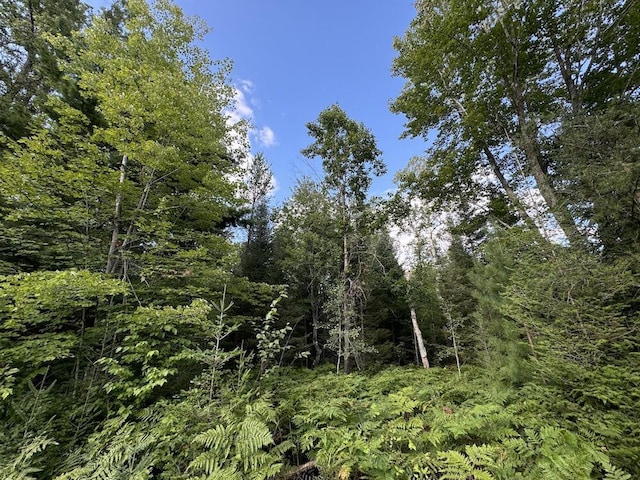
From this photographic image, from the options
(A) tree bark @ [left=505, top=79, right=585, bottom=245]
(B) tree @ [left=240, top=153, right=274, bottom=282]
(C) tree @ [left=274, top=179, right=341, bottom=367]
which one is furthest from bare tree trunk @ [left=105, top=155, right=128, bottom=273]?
(A) tree bark @ [left=505, top=79, right=585, bottom=245]

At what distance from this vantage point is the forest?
7.57 feet

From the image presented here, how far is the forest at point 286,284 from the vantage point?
90.8 inches

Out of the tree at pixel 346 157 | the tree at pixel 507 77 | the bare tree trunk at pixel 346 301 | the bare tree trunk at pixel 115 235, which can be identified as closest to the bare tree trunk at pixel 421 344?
the tree at pixel 346 157

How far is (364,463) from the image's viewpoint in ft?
6.37

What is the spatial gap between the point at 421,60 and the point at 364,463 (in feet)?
27.5

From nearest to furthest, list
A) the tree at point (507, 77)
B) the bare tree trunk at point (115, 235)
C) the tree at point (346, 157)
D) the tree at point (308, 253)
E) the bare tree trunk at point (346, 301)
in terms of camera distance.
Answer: the bare tree trunk at point (115, 235) < the tree at point (507, 77) < the bare tree trunk at point (346, 301) < the tree at point (346, 157) < the tree at point (308, 253)

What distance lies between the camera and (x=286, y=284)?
590 centimetres

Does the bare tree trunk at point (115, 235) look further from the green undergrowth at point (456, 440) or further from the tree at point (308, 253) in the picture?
the tree at point (308, 253)

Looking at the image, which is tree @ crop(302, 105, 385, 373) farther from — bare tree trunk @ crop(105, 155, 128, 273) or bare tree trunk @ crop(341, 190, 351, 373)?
bare tree trunk @ crop(105, 155, 128, 273)

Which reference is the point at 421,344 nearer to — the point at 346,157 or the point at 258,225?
the point at 346,157

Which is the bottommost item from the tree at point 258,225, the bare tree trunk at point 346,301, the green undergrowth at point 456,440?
the green undergrowth at point 456,440

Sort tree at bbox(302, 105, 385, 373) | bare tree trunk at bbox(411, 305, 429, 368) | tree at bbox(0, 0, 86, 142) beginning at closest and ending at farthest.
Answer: tree at bbox(0, 0, 86, 142) → tree at bbox(302, 105, 385, 373) → bare tree trunk at bbox(411, 305, 429, 368)

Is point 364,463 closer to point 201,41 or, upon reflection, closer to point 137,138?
point 137,138

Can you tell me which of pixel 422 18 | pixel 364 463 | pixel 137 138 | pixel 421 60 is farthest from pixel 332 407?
pixel 422 18
